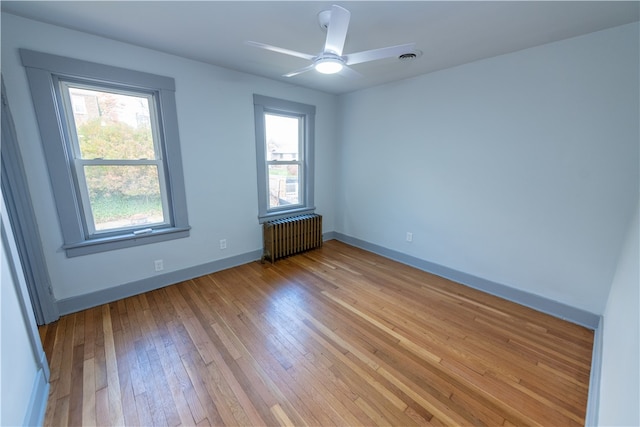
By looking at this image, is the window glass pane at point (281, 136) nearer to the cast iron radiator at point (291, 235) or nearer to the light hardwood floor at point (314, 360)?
the cast iron radiator at point (291, 235)

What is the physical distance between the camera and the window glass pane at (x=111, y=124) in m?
2.23

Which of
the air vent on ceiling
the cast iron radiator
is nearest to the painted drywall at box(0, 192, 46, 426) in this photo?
the cast iron radiator

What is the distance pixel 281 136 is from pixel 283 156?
29cm

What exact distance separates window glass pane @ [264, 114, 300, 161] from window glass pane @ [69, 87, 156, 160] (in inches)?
55.8

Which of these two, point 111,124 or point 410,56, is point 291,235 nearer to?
point 111,124

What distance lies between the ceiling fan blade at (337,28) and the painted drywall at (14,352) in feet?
6.96

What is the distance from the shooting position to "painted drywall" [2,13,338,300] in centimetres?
196

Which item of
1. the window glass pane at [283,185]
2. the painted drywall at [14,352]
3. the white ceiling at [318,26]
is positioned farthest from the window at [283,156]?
the painted drywall at [14,352]

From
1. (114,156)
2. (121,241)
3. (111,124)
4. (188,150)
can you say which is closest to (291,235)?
(188,150)

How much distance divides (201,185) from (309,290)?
5.75 ft

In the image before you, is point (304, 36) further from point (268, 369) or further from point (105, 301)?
point (105, 301)

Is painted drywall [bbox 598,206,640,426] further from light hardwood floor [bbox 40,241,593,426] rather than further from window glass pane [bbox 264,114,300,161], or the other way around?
window glass pane [bbox 264,114,300,161]

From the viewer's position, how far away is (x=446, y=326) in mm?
2209

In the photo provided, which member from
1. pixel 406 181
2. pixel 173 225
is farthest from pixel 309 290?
pixel 406 181
